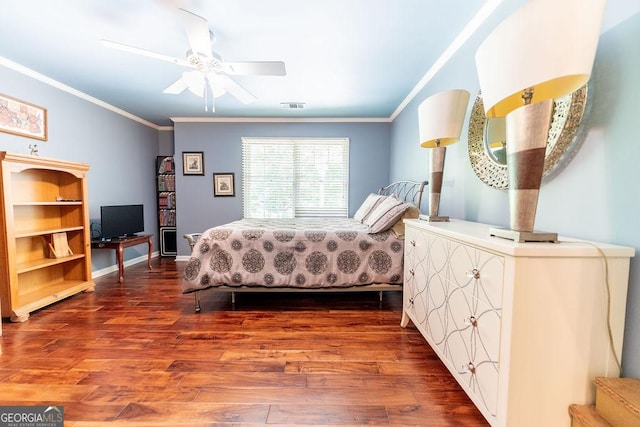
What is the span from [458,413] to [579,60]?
5.00ft

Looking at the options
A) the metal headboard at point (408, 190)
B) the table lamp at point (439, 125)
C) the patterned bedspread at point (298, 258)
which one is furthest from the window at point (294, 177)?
the table lamp at point (439, 125)

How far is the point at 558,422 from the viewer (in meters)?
0.98

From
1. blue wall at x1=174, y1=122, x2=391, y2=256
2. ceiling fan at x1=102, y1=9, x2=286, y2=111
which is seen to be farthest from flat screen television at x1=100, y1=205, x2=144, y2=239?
ceiling fan at x1=102, y1=9, x2=286, y2=111

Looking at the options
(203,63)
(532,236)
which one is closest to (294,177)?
(203,63)

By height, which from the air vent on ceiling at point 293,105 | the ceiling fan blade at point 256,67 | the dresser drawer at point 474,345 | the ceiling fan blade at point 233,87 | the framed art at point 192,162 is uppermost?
the air vent on ceiling at point 293,105

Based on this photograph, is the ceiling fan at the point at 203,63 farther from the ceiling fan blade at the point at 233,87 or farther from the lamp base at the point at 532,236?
the lamp base at the point at 532,236

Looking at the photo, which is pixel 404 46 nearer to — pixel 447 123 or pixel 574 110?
pixel 447 123

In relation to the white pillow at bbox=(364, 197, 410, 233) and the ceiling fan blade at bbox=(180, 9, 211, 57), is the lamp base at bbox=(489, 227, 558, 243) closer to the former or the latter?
the white pillow at bbox=(364, 197, 410, 233)

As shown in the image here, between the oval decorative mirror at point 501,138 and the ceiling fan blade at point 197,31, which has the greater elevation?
the ceiling fan blade at point 197,31

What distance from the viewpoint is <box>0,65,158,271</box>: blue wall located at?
280 cm

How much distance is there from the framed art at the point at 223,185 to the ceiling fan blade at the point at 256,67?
2.49 metres

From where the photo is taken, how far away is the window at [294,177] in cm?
450

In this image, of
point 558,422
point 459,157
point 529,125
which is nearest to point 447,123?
point 459,157

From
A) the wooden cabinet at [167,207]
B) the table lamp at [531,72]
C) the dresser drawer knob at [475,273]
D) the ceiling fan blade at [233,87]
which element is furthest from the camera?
the wooden cabinet at [167,207]
